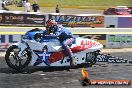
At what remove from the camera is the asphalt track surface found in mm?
12234

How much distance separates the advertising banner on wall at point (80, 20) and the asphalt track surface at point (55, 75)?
1606cm

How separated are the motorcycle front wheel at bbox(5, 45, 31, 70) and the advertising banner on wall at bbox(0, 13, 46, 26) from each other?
55.2 feet

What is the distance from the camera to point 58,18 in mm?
31688

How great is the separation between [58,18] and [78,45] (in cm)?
1712

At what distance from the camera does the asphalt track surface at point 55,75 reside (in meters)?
12.2

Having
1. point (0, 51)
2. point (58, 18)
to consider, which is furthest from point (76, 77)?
point (58, 18)

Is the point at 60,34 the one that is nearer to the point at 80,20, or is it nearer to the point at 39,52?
the point at 39,52

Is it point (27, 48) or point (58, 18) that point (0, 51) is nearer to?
point (27, 48)

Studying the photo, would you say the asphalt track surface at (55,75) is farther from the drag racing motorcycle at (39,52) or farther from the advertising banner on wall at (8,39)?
the advertising banner on wall at (8,39)

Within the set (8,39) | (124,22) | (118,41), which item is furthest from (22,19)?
(118,41)

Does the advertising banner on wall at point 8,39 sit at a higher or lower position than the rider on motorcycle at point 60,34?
lower

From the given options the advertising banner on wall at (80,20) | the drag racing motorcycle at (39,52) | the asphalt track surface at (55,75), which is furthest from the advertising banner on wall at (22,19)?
the drag racing motorcycle at (39,52)

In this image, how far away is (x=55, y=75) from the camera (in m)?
13.7

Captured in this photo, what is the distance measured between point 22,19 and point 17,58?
17.3 metres
